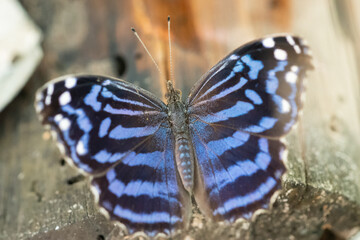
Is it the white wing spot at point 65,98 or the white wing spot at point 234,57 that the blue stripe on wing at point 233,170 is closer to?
the white wing spot at point 234,57

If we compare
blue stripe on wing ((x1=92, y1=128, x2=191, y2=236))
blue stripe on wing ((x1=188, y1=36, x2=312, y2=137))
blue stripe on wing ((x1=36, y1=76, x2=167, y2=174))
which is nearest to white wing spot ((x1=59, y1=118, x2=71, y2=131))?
blue stripe on wing ((x1=36, y1=76, x2=167, y2=174))

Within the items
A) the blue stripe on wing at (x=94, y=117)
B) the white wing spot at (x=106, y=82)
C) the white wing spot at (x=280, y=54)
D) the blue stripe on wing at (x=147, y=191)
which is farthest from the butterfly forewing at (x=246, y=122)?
the white wing spot at (x=106, y=82)

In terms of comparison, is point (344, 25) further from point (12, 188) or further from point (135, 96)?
point (12, 188)

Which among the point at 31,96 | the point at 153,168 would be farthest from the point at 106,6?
the point at 153,168

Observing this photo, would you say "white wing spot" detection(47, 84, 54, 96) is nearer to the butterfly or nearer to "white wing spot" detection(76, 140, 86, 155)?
the butterfly

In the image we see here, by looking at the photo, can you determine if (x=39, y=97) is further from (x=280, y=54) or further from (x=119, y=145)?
(x=280, y=54)

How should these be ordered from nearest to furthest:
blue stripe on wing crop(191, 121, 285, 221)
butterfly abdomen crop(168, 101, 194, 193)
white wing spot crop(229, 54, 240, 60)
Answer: blue stripe on wing crop(191, 121, 285, 221) → butterfly abdomen crop(168, 101, 194, 193) → white wing spot crop(229, 54, 240, 60)

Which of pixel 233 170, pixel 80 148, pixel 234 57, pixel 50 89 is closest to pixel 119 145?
pixel 80 148
